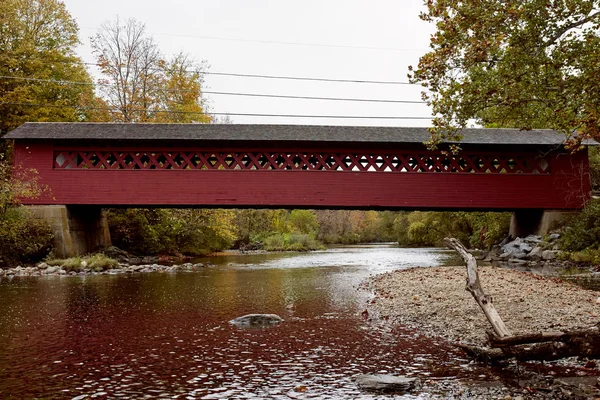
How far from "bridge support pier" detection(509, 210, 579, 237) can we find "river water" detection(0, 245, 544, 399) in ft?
45.2

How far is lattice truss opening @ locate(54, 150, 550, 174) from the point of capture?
65.9ft

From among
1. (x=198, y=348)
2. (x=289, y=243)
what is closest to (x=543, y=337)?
(x=198, y=348)

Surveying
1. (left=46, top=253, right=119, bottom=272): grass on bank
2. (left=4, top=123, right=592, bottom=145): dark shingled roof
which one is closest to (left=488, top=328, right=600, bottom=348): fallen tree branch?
(left=4, top=123, right=592, bottom=145): dark shingled roof

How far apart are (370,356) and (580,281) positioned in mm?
8872

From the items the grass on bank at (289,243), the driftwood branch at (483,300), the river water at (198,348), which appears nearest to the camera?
the river water at (198,348)

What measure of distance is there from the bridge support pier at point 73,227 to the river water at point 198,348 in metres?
9.46

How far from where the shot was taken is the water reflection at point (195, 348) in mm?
4328

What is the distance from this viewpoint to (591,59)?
7.47 m

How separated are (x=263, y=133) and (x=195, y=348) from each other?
14.7 m

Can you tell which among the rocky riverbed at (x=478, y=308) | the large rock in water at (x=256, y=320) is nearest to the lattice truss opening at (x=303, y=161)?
the rocky riverbed at (x=478, y=308)

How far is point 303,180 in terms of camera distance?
20078 millimetres

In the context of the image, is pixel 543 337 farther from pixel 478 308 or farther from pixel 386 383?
pixel 478 308

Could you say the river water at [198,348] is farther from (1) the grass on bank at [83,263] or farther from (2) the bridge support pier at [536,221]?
(2) the bridge support pier at [536,221]

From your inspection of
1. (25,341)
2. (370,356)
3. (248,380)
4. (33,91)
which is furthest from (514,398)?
(33,91)
